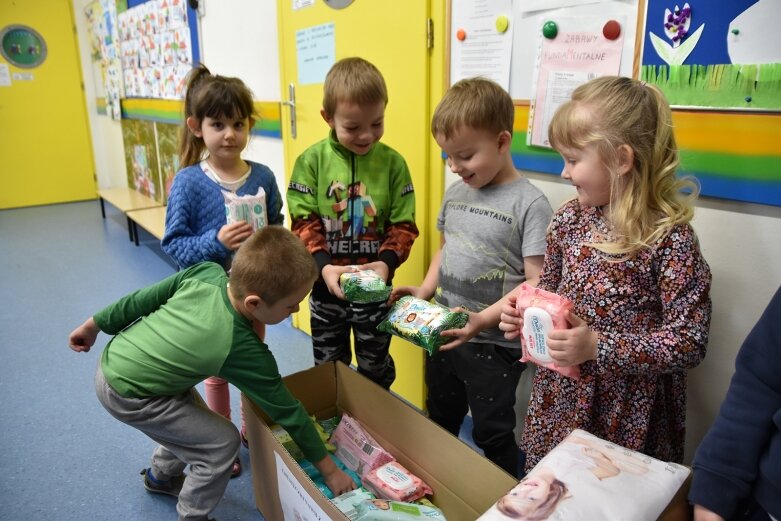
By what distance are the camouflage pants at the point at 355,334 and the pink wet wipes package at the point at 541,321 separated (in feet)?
2.15

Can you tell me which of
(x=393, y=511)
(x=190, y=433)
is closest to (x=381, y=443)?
(x=393, y=511)

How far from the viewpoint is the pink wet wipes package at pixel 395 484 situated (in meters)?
1.43

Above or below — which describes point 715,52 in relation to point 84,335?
above

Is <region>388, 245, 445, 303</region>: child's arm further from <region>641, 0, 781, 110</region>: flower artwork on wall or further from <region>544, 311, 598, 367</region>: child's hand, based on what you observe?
<region>641, 0, 781, 110</region>: flower artwork on wall

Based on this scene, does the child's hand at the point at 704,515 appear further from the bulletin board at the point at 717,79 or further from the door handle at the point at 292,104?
the door handle at the point at 292,104

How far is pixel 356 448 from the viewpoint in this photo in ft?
5.28

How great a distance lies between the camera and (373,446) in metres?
1.58

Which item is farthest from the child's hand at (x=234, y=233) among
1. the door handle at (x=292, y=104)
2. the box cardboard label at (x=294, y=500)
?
the door handle at (x=292, y=104)

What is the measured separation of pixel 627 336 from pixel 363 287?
644mm

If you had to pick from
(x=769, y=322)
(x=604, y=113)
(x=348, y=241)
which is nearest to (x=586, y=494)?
(x=769, y=322)

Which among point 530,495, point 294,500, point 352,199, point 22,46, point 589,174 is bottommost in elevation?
point 294,500

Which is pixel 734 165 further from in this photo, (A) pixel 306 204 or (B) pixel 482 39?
(A) pixel 306 204

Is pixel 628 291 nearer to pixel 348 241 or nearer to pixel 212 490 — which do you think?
pixel 348 241

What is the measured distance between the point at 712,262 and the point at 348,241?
97 cm
